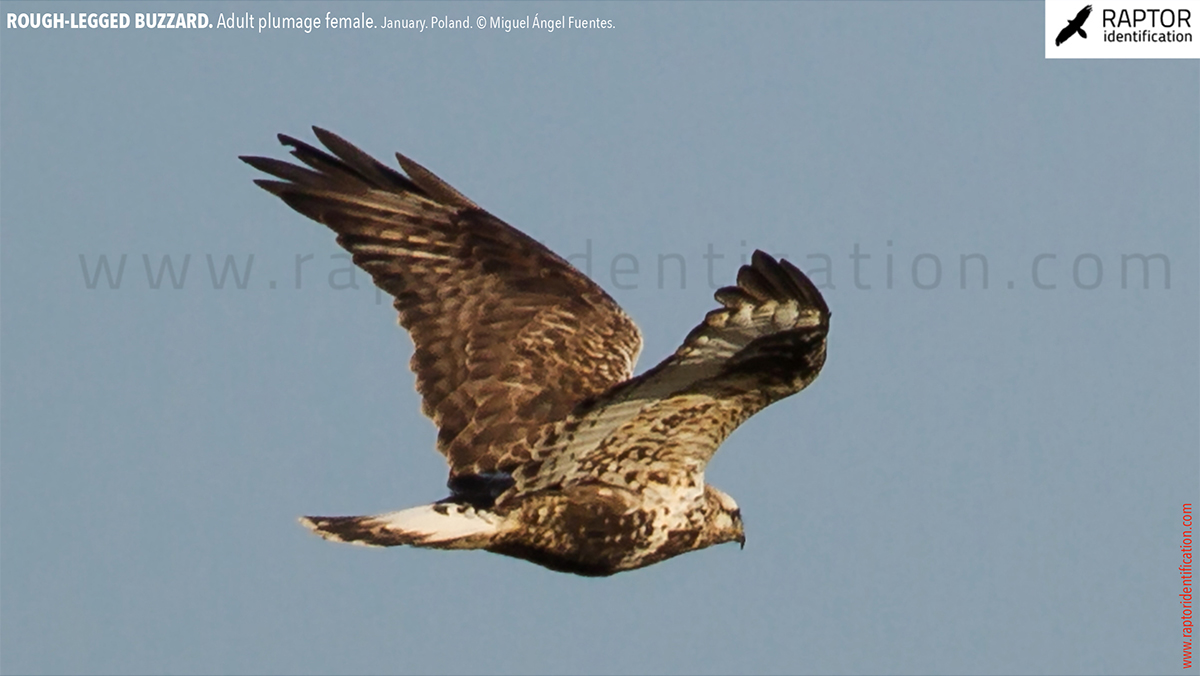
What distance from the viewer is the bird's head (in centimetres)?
808

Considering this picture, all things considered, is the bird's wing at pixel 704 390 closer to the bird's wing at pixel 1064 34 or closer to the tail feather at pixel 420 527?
the tail feather at pixel 420 527

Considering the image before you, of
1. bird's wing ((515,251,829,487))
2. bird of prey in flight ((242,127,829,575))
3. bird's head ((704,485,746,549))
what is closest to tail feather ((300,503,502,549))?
bird of prey in flight ((242,127,829,575))

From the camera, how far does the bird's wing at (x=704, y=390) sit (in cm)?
646

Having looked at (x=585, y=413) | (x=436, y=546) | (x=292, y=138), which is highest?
(x=292, y=138)

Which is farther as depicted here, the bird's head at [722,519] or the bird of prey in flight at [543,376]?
the bird's head at [722,519]

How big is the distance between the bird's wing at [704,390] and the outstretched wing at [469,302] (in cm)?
47

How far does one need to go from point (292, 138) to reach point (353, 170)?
35cm

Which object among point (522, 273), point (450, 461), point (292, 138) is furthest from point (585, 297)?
point (292, 138)

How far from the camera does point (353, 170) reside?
896 cm

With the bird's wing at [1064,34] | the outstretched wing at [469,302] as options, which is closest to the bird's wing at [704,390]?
the outstretched wing at [469,302]

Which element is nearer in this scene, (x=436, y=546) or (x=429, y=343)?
(x=436, y=546)

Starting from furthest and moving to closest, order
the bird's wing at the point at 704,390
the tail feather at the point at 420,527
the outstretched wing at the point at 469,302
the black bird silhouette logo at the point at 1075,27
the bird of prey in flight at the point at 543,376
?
1. the black bird silhouette logo at the point at 1075,27
2. the outstretched wing at the point at 469,302
3. the tail feather at the point at 420,527
4. the bird of prey in flight at the point at 543,376
5. the bird's wing at the point at 704,390

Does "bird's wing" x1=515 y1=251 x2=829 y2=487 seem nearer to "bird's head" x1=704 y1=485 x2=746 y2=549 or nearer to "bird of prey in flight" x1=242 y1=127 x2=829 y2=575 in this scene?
"bird of prey in flight" x1=242 y1=127 x2=829 y2=575

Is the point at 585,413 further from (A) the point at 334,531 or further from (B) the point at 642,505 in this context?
(A) the point at 334,531
